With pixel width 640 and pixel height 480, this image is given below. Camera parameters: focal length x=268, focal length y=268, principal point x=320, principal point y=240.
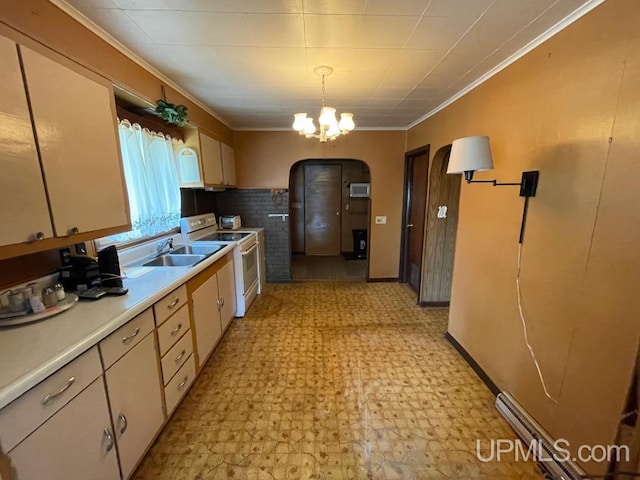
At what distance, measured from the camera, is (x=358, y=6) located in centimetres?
136

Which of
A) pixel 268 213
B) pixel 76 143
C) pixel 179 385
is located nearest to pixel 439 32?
pixel 76 143

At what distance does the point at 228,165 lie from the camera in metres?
3.78

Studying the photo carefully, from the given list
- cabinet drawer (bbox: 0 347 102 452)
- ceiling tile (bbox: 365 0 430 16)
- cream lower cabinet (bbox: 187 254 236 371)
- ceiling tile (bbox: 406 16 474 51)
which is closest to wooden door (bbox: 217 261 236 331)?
cream lower cabinet (bbox: 187 254 236 371)

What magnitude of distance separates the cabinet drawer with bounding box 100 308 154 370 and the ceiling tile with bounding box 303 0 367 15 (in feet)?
5.97

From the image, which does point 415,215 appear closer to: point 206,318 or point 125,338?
point 206,318

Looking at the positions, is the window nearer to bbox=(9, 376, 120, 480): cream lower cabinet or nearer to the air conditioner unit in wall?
bbox=(9, 376, 120, 480): cream lower cabinet

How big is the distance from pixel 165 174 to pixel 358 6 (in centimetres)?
223

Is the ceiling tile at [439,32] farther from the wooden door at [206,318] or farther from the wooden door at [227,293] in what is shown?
the wooden door at [227,293]

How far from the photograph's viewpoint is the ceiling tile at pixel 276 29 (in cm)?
146

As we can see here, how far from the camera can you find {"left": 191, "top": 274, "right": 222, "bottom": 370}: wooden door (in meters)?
2.12

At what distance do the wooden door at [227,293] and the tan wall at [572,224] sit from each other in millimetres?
2362

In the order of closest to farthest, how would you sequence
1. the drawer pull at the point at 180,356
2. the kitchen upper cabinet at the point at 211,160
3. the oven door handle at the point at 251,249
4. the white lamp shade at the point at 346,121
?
1. the drawer pull at the point at 180,356
2. the white lamp shade at the point at 346,121
3. the kitchen upper cabinet at the point at 211,160
4. the oven door handle at the point at 251,249

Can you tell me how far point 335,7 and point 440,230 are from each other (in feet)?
8.76

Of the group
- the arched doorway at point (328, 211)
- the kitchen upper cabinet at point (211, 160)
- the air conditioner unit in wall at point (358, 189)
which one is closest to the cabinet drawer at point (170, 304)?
the kitchen upper cabinet at point (211, 160)
